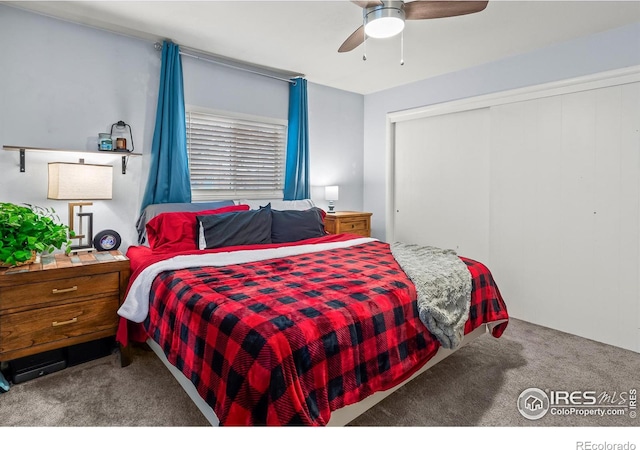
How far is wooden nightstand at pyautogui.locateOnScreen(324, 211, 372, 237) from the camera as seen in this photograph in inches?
161

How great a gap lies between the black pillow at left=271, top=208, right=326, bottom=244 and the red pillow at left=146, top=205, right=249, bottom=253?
69cm

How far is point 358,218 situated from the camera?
4.33 meters

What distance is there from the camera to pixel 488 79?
362 centimetres

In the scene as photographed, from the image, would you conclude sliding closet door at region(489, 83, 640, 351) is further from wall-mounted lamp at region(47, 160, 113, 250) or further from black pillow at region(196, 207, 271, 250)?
wall-mounted lamp at region(47, 160, 113, 250)

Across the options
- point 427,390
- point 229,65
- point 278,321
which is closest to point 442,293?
point 427,390

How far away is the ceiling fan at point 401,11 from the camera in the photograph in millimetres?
2029

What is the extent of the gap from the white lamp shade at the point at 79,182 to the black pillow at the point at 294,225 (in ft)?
4.26

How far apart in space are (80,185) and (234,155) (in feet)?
4.89

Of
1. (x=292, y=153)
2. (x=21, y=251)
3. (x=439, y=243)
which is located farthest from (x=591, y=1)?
(x=21, y=251)

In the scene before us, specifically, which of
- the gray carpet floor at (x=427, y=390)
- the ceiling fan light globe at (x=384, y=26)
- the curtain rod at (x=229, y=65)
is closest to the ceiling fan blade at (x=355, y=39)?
the ceiling fan light globe at (x=384, y=26)

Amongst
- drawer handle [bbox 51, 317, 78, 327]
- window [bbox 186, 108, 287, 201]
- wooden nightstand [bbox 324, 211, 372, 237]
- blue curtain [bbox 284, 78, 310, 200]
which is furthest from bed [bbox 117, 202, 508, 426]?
blue curtain [bbox 284, 78, 310, 200]

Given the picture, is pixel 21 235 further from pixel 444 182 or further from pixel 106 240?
pixel 444 182

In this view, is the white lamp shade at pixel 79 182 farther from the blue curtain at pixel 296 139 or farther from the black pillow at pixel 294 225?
the blue curtain at pixel 296 139

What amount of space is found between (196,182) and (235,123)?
727mm
